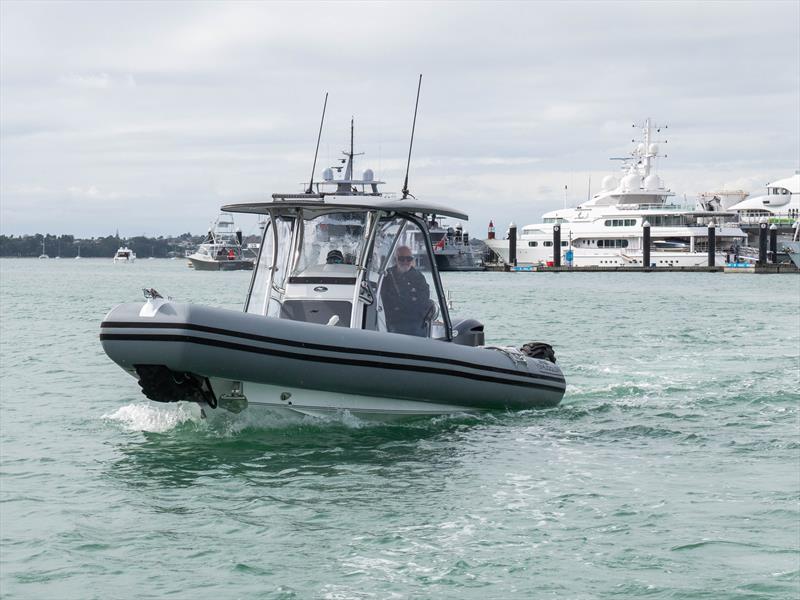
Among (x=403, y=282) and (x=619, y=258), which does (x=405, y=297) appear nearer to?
(x=403, y=282)

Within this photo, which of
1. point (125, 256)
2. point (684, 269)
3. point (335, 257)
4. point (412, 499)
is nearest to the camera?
point (412, 499)

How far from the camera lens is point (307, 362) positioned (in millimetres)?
10477

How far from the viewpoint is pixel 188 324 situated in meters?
9.66

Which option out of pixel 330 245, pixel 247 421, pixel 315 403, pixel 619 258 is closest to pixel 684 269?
pixel 619 258

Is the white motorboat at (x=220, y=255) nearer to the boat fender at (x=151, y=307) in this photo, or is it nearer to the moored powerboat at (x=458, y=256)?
the moored powerboat at (x=458, y=256)

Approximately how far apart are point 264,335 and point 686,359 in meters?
12.5

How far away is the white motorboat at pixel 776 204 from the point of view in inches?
4387

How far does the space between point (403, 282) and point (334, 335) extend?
183cm

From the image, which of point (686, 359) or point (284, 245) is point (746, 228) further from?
point (284, 245)

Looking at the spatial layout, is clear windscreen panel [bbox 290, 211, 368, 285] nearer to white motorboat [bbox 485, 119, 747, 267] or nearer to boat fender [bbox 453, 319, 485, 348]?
boat fender [bbox 453, 319, 485, 348]

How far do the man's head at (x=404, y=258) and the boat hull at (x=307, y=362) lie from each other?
1023mm

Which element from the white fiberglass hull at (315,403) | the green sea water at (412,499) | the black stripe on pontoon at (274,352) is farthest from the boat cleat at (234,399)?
the black stripe on pontoon at (274,352)

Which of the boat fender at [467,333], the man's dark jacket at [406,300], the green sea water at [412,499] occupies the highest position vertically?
the man's dark jacket at [406,300]

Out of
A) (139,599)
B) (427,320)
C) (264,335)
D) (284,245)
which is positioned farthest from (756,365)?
(139,599)
